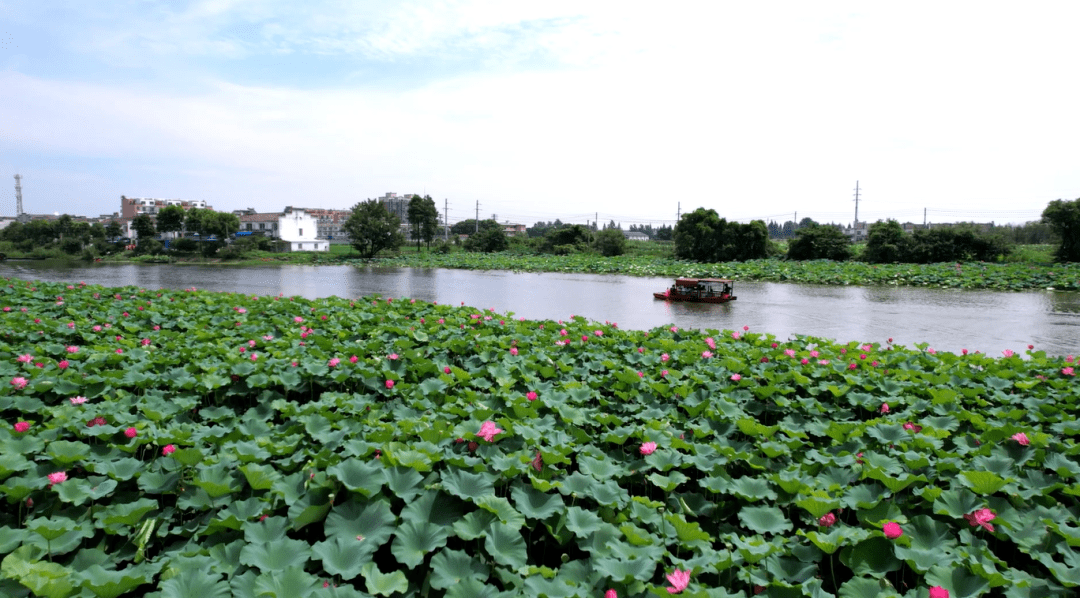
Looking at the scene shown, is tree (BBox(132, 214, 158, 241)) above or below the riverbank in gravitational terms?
above

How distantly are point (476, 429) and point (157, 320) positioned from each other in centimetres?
521

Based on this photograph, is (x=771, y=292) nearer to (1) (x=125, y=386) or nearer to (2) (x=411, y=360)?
(2) (x=411, y=360)

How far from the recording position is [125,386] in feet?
12.7

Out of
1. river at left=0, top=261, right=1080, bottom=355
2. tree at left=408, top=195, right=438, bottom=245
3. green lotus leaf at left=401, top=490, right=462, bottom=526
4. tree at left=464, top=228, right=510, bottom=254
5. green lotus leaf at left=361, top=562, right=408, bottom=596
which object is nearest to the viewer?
green lotus leaf at left=361, top=562, right=408, bottom=596

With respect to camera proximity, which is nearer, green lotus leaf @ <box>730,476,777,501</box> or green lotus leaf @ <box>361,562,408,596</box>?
green lotus leaf @ <box>361,562,408,596</box>

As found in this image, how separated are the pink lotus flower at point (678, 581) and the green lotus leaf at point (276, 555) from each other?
1.20m

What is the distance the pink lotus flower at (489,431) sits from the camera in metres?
2.75

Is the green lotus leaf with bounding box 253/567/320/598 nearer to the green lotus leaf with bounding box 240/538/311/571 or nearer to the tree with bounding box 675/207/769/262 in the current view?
the green lotus leaf with bounding box 240/538/311/571

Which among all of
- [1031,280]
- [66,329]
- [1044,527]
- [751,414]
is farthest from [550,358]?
[1031,280]

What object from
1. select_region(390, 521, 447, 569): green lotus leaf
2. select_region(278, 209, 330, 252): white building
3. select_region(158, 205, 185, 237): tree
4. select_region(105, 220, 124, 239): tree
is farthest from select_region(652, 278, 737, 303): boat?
select_region(105, 220, 124, 239): tree

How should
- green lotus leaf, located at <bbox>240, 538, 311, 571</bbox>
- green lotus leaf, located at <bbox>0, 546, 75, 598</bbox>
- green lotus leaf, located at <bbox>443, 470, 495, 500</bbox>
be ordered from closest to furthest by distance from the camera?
green lotus leaf, located at <bbox>0, 546, 75, 598</bbox> < green lotus leaf, located at <bbox>240, 538, 311, 571</bbox> < green lotus leaf, located at <bbox>443, 470, 495, 500</bbox>

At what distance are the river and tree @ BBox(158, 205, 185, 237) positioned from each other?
2998cm

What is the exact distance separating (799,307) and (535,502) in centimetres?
1595

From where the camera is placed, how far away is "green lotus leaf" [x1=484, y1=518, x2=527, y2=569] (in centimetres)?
204
